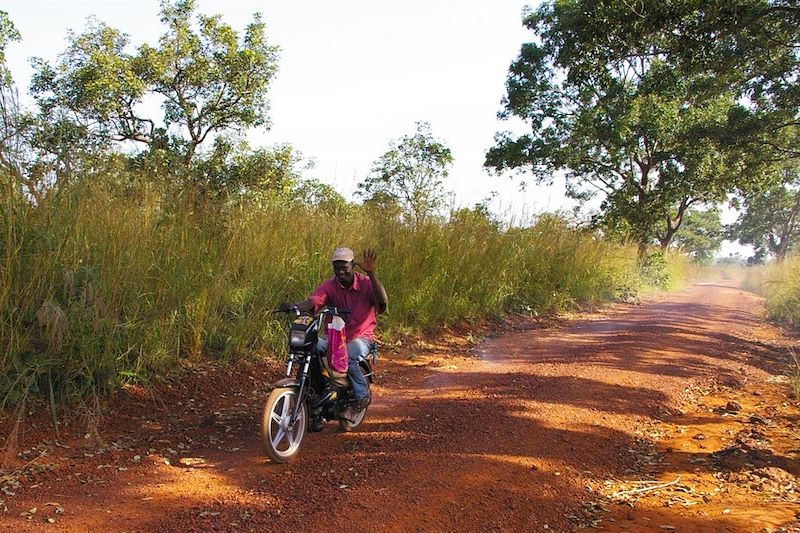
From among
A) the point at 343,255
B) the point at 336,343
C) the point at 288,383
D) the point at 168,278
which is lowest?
the point at 288,383

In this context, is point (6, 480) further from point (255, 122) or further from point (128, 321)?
point (255, 122)

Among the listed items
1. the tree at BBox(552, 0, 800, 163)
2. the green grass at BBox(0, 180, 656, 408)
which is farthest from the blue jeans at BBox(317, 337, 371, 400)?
the tree at BBox(552, 0, 800, 163)

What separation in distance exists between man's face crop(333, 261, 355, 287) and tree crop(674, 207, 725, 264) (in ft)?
168

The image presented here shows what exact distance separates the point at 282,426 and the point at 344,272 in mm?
1244

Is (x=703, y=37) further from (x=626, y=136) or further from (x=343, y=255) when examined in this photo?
(x=626, y=136)

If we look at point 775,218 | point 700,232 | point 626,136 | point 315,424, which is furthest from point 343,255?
point 700,232

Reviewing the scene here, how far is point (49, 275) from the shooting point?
13.7 feet

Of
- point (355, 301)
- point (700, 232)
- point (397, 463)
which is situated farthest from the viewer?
point (700, 232)

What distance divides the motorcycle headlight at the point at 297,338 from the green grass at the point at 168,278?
142 cm

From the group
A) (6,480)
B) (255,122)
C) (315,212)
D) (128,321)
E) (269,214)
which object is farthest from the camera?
(255,122)

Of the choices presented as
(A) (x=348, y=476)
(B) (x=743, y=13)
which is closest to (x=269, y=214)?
(A) (x=348, y=476)

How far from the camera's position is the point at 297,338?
3.98 m

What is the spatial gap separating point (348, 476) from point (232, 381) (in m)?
2.32

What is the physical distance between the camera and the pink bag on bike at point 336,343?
4.23 metres
